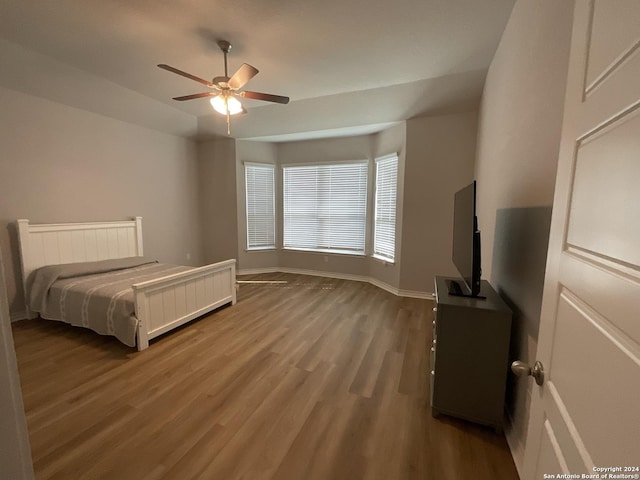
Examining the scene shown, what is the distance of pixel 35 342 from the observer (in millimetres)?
2592

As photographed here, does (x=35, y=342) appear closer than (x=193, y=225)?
Yes

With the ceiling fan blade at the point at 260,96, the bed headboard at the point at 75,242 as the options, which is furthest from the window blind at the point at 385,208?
the bed headboard at the point at 75,242

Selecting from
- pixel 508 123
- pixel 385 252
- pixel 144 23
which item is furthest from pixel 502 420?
pixel 144 23

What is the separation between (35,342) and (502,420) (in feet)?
13.4

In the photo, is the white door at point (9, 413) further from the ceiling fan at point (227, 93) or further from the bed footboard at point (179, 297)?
the ceiling fan at point (227, 93)

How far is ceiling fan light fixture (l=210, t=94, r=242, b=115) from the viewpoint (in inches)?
98.5

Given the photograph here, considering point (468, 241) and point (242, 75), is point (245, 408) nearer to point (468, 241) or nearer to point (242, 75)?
point (468, 241)

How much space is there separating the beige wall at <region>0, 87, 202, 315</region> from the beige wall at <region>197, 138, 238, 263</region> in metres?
0.22

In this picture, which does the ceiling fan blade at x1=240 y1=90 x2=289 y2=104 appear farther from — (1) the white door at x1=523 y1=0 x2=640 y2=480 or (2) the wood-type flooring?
(2) the wood-type flooring

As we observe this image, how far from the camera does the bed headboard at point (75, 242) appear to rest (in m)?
3.02

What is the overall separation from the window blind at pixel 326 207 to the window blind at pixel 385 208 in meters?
0.27

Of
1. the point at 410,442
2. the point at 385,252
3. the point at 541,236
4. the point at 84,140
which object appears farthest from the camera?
the point at 385,252

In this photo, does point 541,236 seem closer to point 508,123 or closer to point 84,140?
point 508,123

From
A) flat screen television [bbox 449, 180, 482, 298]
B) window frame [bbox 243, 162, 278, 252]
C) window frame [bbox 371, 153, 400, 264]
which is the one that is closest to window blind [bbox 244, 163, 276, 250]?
window frame [bbox 243, 162, 278, 252]
